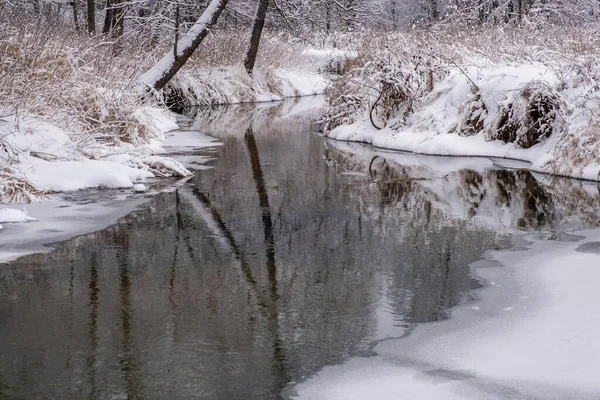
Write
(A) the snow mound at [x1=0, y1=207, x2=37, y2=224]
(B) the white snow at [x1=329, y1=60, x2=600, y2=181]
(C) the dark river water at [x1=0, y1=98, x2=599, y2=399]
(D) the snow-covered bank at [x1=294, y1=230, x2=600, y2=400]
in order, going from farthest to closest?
1. (B) the white snow at [x1=329, y1=60, x2=600, y2=181]
2. (A) the snow mound at [x1=0, y1=207, x2=37, y2=224]
3. (C) the dark river water at [x1=0, y1=98, x2=599, y2=399]
4. (D) the snow-covered bank at [x1=294, y1=230, x2=600, y2=400]

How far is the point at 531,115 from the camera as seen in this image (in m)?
11.0

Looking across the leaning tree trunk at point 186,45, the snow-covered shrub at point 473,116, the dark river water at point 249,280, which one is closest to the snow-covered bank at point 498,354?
the dark river water at point 249,280

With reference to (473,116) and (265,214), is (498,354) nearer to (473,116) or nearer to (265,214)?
(265,214)

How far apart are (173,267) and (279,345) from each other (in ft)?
5.36

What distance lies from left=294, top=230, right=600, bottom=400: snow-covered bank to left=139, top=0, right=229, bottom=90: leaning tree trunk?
1311 cm

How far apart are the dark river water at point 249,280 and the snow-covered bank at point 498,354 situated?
15 cm

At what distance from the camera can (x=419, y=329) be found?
412 centimetres

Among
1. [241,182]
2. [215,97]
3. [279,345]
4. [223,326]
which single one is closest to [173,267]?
[223,326]

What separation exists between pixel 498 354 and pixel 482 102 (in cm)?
869

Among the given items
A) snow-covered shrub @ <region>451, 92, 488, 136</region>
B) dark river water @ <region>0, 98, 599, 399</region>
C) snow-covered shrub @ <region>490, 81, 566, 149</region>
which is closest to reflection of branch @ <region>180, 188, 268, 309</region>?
dark river water @ <region>0, 98, 599, 399</region>

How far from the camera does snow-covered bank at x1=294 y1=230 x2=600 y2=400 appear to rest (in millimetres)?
3389

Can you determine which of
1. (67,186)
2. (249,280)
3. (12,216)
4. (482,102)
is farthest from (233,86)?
(249,280)

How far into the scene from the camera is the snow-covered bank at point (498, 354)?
339cm

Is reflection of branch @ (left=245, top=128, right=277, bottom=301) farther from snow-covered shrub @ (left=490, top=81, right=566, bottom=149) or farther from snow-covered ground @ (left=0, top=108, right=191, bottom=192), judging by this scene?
snow-covered shrub @ (left=490, top=81, right=566, bottom=149)
